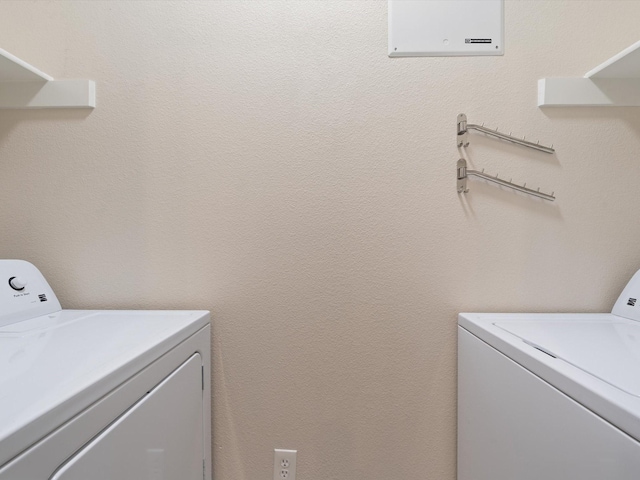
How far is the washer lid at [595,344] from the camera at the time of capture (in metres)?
0.67

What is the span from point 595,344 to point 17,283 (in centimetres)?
157

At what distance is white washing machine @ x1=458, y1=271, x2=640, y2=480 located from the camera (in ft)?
1.87

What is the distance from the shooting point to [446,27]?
1.24m

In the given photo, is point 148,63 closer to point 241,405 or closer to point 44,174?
point 44,174

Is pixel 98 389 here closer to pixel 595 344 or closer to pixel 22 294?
pixel 22 294

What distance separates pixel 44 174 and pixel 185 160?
49 cm

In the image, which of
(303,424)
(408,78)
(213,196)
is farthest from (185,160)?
(303,424)

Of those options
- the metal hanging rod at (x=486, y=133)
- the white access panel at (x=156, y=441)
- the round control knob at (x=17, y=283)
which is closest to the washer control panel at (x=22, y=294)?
the round control knob at (x=17, y=283)

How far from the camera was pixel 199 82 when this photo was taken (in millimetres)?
1265

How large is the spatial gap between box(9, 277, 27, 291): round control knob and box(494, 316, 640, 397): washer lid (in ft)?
4.66

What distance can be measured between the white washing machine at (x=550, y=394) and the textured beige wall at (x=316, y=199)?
0.38 feet

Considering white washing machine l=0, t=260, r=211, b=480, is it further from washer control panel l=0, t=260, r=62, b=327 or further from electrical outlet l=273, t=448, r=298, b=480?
electrical outlet l=273, t=448, r=298, b=480

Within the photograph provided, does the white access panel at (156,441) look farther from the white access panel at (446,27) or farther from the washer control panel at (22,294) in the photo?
the white access panel at (446,27)

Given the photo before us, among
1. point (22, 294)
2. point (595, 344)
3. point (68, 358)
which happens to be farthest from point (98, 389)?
point (595, 344)
